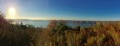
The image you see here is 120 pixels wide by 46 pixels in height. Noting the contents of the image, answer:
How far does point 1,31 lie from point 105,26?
13.1 feet

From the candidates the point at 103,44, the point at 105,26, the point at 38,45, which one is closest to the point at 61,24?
the point at 105,26

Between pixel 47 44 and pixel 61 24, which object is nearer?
pixel 47 44

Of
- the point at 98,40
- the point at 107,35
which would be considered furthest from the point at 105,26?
the point at 98,40

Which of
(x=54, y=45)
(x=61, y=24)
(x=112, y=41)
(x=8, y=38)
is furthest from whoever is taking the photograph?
(x=61, y=24)

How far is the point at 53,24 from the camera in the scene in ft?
42.8

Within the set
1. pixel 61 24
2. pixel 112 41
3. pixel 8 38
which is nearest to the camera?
pixel 112 41

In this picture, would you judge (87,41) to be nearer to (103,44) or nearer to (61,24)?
(103,44)

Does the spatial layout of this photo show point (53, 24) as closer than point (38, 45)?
No

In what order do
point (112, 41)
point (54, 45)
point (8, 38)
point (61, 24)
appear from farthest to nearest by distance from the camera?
point (61, 24), point (8, 38), point (54, 45), point (112, 41)

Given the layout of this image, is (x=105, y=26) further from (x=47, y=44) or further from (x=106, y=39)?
(x=47, y=44)

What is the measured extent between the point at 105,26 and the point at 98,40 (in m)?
2.30

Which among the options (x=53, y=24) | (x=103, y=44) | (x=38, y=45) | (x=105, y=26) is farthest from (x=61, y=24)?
(x=103, y=44)

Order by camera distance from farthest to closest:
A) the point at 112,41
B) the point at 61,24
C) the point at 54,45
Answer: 1. the point at 61,24
2. the point at 54,45
3. the point at 112,41

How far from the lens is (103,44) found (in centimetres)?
831
